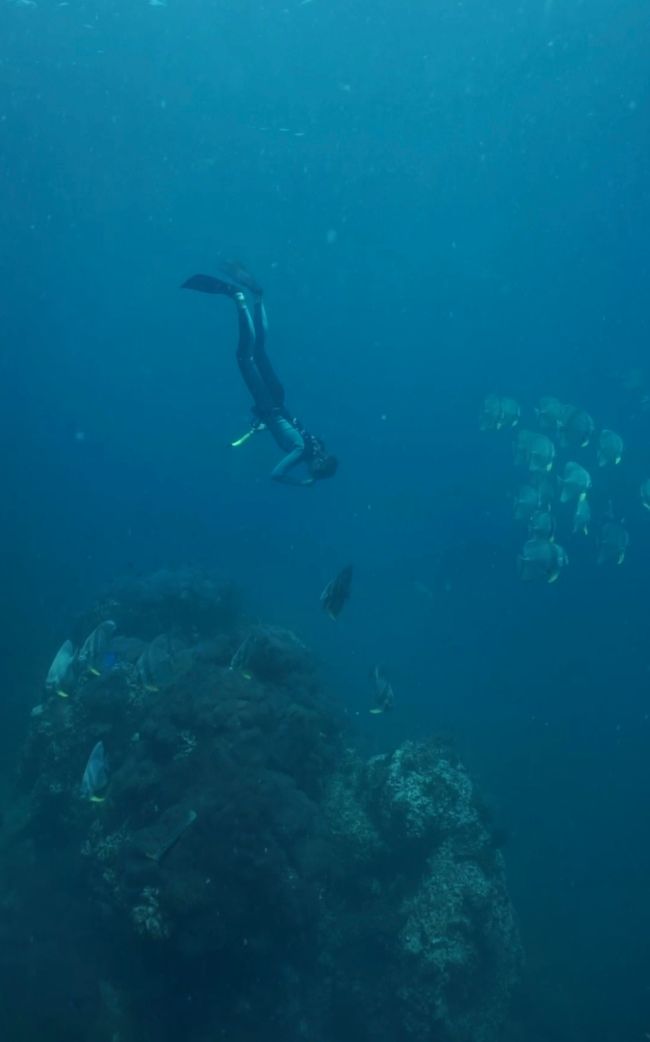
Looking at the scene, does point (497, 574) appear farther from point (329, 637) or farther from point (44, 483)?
point (44, 483)

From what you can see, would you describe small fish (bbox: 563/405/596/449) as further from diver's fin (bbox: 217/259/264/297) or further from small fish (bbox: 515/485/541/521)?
diver's fin (bbox: 217/259/264/297)

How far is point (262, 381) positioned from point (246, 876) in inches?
294

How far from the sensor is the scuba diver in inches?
403

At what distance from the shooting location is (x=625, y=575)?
34.3 metres

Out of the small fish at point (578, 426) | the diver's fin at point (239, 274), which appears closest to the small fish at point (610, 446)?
the small fish at point (578, 426)

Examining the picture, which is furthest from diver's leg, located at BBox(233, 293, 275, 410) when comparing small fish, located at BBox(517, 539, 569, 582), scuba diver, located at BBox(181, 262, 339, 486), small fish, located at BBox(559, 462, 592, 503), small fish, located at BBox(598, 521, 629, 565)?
small fish, located at BBox(598, 521, 629, 565)

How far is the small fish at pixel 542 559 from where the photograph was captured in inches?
446

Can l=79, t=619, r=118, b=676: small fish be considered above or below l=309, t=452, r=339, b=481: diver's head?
below

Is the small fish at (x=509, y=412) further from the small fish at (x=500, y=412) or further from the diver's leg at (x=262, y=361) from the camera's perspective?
the diver's leg at (x=262, y=361)

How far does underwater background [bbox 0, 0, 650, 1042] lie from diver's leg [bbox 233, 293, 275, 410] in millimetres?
6779

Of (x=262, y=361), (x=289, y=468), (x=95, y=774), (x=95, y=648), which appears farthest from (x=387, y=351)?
(x=95, y=774)

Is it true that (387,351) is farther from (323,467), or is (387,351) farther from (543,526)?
(323,467)

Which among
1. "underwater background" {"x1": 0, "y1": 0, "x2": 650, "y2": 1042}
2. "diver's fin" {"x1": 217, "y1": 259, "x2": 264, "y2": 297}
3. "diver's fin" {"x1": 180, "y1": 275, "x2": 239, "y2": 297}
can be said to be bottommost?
"underwater background" {"x1": 0, "y1": 0, "x2": 650, "y2": 1042}

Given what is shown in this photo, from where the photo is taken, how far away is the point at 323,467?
394 inches
